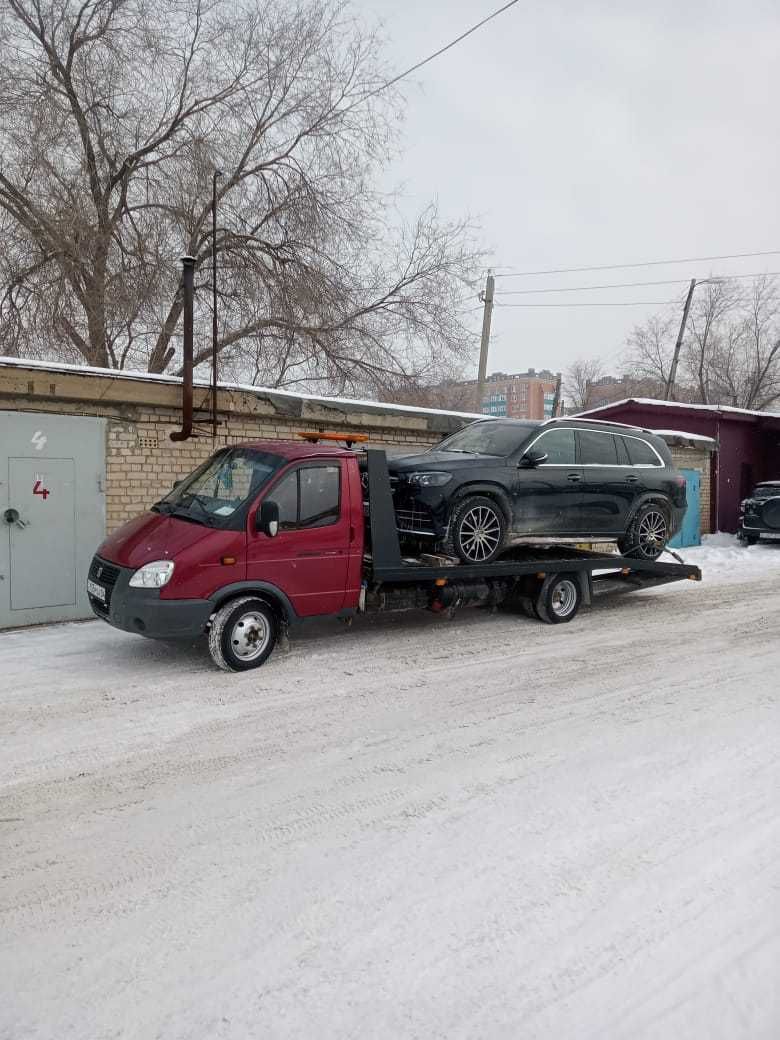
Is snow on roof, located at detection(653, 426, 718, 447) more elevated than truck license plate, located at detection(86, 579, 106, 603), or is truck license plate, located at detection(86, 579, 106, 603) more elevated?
snow on roof, located at detection(653, 426, 718, 447)

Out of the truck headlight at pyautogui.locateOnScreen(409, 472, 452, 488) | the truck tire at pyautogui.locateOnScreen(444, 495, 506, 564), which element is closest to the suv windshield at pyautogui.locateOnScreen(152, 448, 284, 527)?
the truck headlight at pyautogui.locateOnScreen(409, 472, 452, 488)

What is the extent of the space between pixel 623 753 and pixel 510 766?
79 cm

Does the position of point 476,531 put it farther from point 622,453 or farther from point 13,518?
point 13,518

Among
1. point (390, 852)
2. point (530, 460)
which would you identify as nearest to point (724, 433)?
point (530, 460)

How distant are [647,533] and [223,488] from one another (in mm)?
5443

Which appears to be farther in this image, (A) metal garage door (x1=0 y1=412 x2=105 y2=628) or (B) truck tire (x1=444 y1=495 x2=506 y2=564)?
(A) metal garage door (x1=0 y1=412 x2=105 y2=628)

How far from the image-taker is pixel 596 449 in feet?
30.4

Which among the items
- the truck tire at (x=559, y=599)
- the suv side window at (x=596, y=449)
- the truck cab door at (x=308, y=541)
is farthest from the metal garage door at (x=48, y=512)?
the suv side window at (x=596, y=449)

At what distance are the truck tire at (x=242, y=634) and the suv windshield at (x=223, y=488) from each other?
0.76 metres

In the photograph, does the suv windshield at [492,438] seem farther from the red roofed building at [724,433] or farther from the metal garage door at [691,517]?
the red roofed building at [724,433]

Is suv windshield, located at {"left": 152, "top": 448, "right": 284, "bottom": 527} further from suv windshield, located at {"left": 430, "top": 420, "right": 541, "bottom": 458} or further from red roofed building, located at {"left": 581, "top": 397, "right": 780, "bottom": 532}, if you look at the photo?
red roofed building, located at {"left": 581, "top": 397, "right": 780, "bottom": 532}

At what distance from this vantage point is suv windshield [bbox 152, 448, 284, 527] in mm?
7027

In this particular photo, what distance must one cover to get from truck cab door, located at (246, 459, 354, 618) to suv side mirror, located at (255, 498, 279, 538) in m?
0.04

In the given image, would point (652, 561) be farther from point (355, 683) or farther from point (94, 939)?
point (94, 939)
